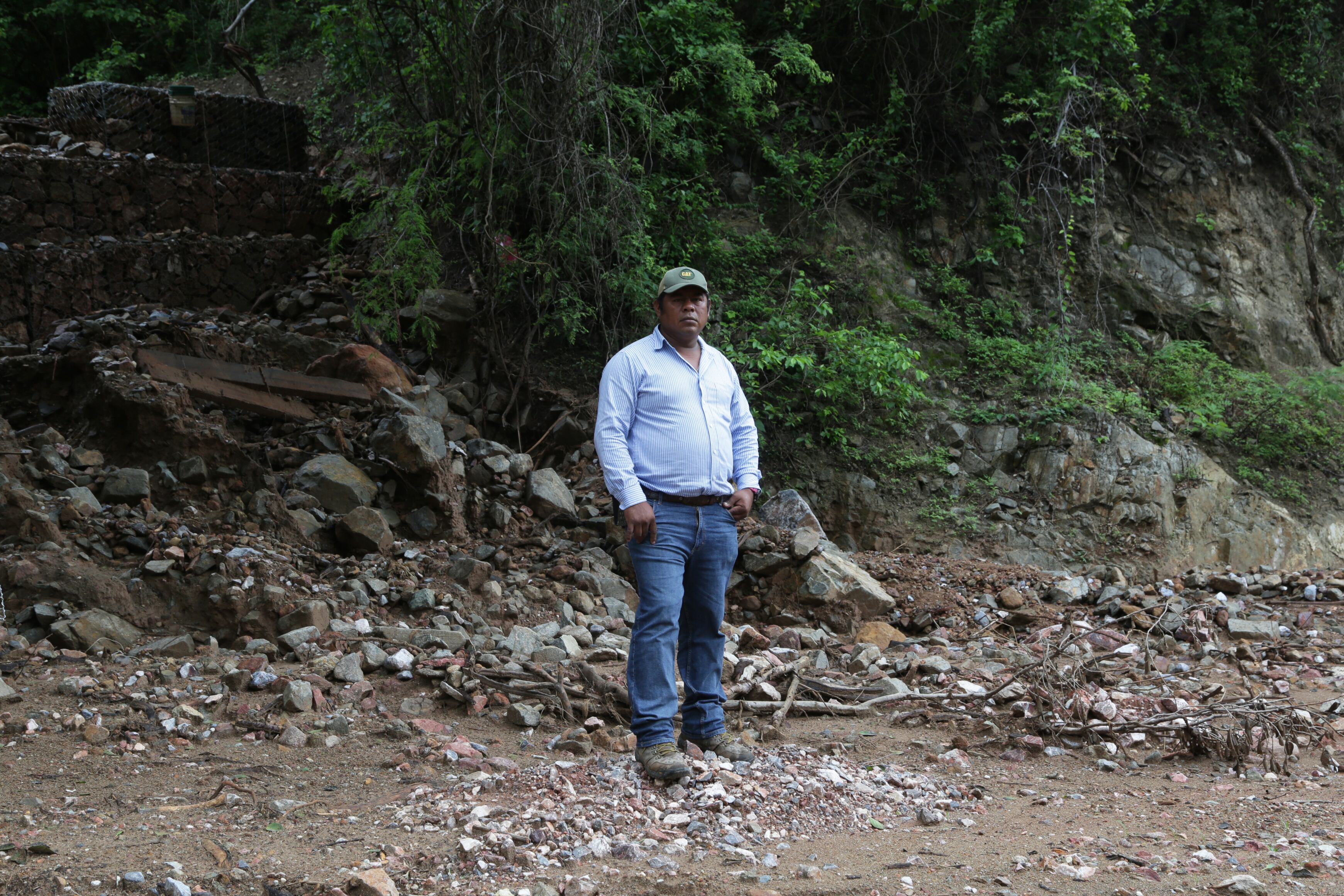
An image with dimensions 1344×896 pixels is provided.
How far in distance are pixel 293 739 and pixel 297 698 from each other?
0.29 meters

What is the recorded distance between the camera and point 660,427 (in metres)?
3.39

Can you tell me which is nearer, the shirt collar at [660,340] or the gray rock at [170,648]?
the shirt collar at [660,340]

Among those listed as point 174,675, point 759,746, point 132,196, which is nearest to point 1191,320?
point 759,746

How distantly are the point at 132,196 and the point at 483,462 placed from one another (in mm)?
5091

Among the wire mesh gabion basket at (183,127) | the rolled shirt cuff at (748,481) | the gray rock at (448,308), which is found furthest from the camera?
the wire mesh gabion basket at (183,127)

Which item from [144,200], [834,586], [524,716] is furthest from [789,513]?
[144,200]

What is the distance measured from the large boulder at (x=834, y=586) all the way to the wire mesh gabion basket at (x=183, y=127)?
7.53 meters

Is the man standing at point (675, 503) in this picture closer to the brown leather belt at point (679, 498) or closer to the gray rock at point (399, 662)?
the brown leather belt at point (679, 498)

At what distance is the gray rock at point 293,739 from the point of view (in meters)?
3.61

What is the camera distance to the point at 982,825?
121 inches

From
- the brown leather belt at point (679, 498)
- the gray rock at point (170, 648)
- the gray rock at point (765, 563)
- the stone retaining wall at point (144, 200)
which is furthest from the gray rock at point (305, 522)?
the stone retaining wall at point (144, 200)

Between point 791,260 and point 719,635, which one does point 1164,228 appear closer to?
point 791,260

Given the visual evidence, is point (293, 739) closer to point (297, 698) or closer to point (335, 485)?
point (297, 698)

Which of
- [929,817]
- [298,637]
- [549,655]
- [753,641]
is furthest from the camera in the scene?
[753,641]
